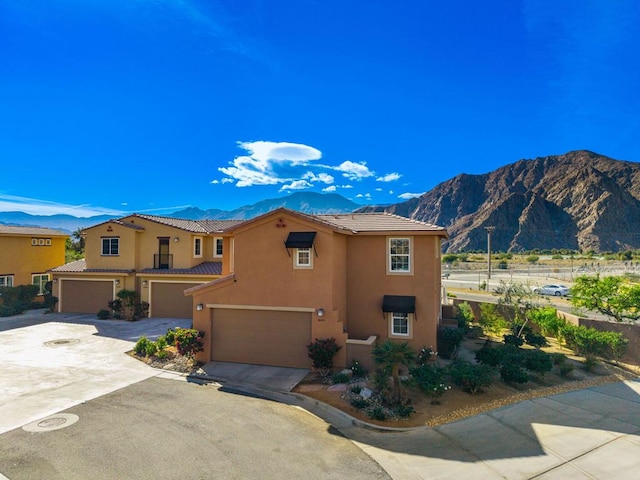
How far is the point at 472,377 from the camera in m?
11.1

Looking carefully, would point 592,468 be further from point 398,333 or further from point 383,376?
point 398,333

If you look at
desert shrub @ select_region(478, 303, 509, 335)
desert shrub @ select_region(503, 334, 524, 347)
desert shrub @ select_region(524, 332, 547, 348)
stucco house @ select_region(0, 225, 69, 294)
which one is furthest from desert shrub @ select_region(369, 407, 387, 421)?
stucco house @ select_region(0, 225, 69, 294)

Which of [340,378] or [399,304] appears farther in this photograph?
[399,304]

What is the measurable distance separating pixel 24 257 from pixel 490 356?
1248 inches

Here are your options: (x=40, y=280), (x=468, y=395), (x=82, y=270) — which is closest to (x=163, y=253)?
(x=82, y=270)

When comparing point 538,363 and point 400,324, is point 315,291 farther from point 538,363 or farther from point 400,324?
point 538,363

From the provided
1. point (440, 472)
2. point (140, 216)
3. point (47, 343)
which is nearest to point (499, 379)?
point (440, 472)

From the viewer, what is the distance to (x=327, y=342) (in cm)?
1311

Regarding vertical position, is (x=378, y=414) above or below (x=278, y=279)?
below

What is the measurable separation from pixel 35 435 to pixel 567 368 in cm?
1587

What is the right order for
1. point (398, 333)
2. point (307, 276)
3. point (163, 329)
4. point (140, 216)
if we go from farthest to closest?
point (140, 216) → point (163, 329) → point (398, 333) → point (307, 276)

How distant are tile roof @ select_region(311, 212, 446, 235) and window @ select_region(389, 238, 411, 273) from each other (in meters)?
0.56

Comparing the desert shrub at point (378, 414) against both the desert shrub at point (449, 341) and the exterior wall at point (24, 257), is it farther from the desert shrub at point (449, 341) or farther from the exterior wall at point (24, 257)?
the exterior wall at point (24, 257)

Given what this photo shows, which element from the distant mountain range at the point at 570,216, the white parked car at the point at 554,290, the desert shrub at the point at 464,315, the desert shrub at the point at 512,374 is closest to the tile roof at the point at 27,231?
the desert shrub at the point at 464,315
